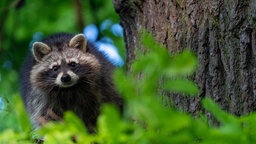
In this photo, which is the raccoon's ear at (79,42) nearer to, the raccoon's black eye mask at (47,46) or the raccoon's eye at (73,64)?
the raccoon's black eye mask at (47,46)

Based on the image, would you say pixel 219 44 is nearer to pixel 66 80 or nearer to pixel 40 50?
pixel 66 80

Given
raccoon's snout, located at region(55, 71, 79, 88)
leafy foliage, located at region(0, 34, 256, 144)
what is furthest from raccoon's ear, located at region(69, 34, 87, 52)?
leafy foliage, located at region(0, 34, 256, 144)

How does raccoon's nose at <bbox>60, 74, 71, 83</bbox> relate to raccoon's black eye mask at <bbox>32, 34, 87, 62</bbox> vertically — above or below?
below

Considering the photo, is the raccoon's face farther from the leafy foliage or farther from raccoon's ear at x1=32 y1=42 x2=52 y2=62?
the leafy foliage

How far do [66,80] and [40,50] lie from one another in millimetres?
619

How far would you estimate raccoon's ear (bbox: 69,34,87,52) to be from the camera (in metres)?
7.06

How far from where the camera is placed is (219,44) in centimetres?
470

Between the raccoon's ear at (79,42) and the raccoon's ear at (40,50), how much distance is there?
0.26 meters

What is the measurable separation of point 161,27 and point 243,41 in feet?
2.68

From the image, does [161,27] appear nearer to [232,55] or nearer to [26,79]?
[232,55]

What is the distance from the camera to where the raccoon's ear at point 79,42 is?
7.06m

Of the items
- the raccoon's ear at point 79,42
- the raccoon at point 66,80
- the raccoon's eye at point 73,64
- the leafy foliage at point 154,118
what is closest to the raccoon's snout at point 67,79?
the raccoon at point 66,80

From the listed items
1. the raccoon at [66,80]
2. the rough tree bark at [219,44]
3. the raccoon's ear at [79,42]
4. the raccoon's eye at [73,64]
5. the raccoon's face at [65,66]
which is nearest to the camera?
the rough tree bark at [219,44]

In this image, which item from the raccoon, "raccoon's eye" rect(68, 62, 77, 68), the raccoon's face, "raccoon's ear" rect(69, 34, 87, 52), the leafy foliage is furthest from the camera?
"raccoon's eye" rect(68, 62, 77, 68)
